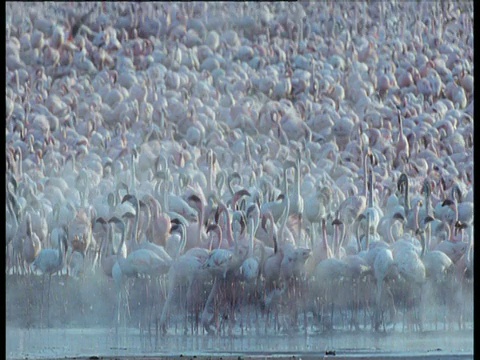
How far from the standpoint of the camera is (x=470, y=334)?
185 inches

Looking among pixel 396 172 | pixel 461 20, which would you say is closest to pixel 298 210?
pixel 396 172

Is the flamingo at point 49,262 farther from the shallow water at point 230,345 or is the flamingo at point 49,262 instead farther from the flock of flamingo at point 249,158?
the shallow water at point 230,345

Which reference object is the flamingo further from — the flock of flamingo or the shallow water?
the shallow water

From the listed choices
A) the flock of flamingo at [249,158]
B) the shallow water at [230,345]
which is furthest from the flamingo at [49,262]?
the shallow water at [230,345]

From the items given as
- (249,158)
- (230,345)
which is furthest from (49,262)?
(249,158)

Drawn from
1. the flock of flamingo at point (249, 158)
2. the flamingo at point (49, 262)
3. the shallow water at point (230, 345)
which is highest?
the flock of flamingo at point (249, 158)

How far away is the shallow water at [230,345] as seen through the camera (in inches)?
182

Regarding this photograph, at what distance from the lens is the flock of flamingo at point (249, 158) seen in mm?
4691

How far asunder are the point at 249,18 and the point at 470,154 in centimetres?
106

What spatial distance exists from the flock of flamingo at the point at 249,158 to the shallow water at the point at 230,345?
0.18ft

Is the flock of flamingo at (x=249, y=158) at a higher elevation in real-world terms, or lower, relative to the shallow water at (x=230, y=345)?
higher

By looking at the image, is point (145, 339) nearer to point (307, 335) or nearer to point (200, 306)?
point (200, 306)

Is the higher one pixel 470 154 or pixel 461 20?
pixel 461 20

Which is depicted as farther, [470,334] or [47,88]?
[47,88]
